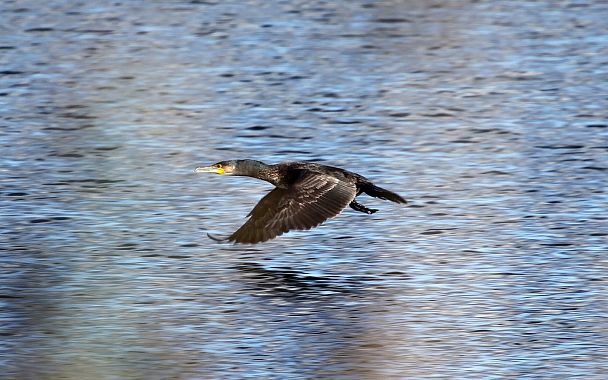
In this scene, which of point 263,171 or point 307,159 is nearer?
point 263,171

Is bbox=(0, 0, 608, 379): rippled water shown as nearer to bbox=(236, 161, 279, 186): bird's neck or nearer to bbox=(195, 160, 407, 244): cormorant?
bbox=(195, 160, 407, 244): cormorant

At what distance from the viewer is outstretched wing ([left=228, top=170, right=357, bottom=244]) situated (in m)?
8.63

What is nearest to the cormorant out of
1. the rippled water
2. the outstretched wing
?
the outstretched wing

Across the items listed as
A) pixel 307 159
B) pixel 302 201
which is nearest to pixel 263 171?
pixel 302 201

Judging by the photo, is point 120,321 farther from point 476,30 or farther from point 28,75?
point 476,30

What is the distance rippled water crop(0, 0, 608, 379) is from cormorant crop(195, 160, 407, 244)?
0.98 feet

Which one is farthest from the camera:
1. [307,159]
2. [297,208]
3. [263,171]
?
[307,159]

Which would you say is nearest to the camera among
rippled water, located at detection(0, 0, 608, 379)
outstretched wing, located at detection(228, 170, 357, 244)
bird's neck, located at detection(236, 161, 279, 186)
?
rippled water, located at detection(0, 0, 608, 379)

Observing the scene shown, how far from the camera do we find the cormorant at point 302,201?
28.4 feet

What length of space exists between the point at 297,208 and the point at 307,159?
3.09 m

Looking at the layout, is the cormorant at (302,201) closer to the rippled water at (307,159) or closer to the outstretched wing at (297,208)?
the outstretched wing at (297,208)

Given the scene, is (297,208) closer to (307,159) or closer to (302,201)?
(302,201)

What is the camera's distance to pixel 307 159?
11789mm

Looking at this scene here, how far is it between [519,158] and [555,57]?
169 inches
